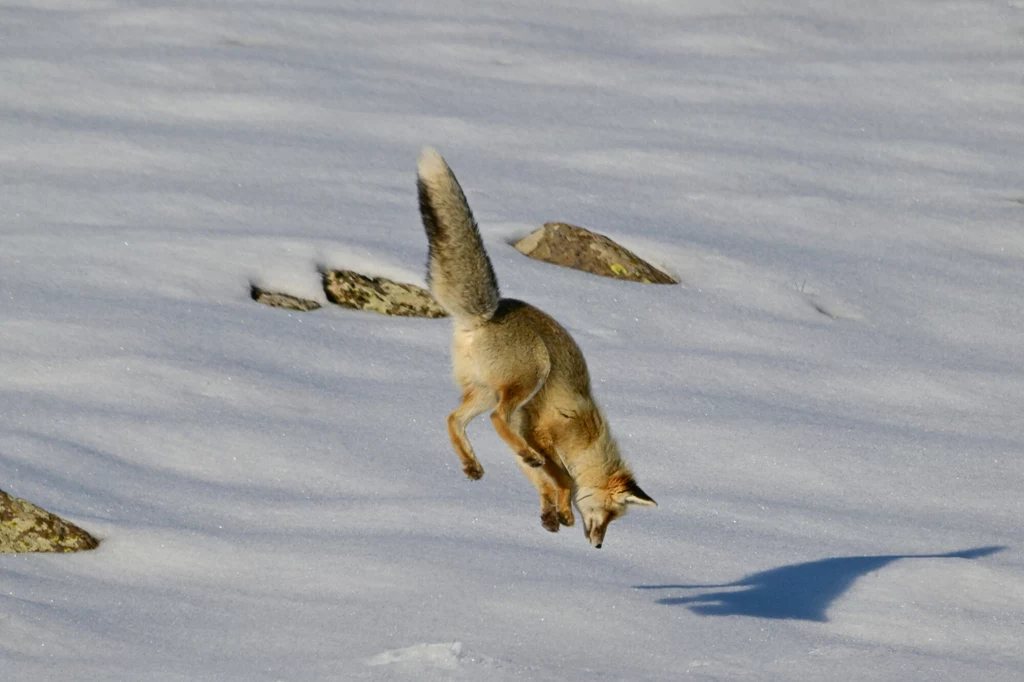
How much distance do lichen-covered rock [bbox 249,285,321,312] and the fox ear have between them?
202 inches

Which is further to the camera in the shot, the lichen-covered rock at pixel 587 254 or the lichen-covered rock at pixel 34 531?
the lichen-covered rock at pixel 587 254

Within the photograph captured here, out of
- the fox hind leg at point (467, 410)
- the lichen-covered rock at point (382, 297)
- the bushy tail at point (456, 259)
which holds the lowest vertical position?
the lichen-covered rock at point (382, 297)

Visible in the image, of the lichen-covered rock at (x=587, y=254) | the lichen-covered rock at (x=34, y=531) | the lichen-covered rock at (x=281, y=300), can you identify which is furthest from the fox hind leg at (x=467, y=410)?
the lichen-covered rock at (x=587, y=254)

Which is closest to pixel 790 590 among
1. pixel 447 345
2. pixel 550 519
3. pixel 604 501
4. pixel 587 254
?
pixel 604 501

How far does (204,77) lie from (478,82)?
3550mm

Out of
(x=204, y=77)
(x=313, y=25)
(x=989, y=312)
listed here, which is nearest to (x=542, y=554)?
(x=989, y=312)

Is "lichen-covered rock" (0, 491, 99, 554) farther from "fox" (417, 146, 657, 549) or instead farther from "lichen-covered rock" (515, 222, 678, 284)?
"lichen-covered rock" (515, 222, 678, 284)

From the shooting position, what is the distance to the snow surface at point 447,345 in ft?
23.0

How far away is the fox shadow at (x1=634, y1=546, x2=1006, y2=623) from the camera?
7449 mm

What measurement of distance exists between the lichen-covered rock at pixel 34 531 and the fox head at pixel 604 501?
7.77ft

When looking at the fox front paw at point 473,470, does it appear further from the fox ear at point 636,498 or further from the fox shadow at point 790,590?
the fox shadow at point 790,590

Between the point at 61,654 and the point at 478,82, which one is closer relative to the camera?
the point at 61,654

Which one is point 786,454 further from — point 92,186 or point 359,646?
point 92,186

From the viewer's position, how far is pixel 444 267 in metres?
6.25
